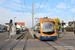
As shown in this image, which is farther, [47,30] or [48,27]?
[48,27]

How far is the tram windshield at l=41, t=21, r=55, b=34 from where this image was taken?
14739mm

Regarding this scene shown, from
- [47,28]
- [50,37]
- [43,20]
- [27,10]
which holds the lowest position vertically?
[50,37]

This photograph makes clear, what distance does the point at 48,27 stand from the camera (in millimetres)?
14906

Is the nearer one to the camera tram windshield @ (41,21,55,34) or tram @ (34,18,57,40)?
tram @ (34,18,57,40)

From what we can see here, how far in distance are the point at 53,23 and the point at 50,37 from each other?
6.72 ft

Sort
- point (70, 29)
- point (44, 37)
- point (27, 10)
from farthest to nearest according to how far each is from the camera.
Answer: point (70, 29)
point (27, 10)
point (44, 37)

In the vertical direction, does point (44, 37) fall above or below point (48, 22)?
below

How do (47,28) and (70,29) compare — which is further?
(70,29)

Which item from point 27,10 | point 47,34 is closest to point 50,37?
point 47,34

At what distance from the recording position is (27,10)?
930 inches

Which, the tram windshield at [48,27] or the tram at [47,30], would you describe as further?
the tram windshield at [48,27]

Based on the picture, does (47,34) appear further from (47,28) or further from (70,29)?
(70,29)

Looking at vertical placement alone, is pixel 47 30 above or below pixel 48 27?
below

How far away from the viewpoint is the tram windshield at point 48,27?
→ 14739 millimetres
